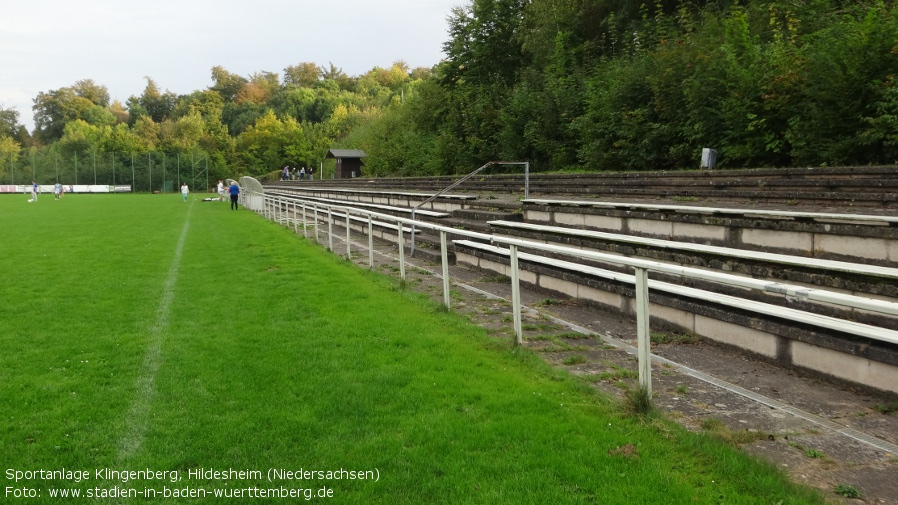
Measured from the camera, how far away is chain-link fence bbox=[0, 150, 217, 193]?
6788cm

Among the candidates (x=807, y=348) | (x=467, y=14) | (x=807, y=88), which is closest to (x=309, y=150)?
(x=467, y=14)

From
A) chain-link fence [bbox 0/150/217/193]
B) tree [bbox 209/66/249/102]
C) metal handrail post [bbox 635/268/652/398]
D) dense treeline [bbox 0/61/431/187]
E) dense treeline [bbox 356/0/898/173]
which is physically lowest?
metal handrail post [bbox 635/268/652/398]

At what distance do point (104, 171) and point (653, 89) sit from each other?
2664 inches

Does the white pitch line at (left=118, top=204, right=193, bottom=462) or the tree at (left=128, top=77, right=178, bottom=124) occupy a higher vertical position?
the tree at (left=128, top=77, right=178, bottom=124)

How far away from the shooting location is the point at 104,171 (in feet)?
225

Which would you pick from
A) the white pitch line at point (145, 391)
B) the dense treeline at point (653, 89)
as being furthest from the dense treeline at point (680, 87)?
the white pitch line at point (145, 391)

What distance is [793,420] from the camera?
362 cm

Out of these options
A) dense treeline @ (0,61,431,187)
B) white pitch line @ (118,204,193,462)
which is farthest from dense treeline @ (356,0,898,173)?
dense treeline @ (0,61,431,187)

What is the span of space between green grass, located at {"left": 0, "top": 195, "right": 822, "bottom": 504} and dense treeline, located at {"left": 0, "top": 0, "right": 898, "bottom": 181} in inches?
297

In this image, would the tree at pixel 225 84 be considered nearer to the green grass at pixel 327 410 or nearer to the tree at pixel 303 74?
the tree at pixel 303 74

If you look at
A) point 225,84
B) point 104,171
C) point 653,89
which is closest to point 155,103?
point 225,84

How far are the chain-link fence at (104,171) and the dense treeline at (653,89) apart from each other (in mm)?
33376

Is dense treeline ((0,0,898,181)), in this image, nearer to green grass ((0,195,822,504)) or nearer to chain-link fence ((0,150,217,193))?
green grass ((0,195,822,504))

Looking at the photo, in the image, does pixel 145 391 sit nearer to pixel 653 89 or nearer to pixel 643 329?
pixel 643 329
